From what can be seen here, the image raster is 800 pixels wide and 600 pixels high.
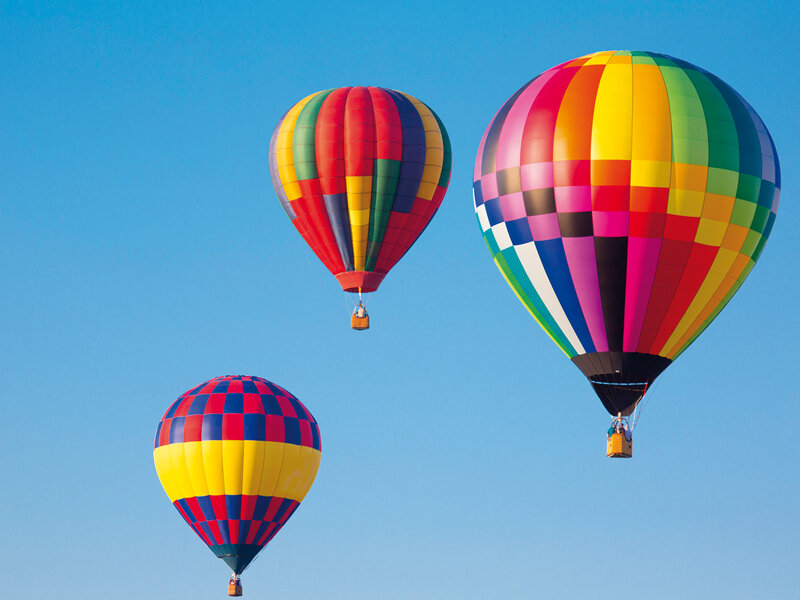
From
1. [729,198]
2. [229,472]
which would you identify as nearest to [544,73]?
[729,198]

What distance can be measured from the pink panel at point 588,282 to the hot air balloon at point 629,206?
0.02 meters

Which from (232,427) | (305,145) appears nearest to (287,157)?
(305,145)

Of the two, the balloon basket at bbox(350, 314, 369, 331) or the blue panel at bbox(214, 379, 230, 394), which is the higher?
the balloon basket at bbox(350, 314, 369, 331)

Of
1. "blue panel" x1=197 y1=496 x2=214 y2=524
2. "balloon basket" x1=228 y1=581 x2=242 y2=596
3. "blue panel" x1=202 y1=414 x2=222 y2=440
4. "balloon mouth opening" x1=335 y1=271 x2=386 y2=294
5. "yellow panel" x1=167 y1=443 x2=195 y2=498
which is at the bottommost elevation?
"balloon basket" x1=228 y1=581 x2=242 y2=596

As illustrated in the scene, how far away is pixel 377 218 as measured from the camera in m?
40.7

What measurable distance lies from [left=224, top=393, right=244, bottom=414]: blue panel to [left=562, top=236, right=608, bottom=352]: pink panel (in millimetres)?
13106

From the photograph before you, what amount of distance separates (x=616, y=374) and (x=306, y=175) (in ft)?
35.9

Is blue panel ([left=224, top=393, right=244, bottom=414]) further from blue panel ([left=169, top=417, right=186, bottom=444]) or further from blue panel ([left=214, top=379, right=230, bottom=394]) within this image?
blue panel ([left=169, top=417, right=186, bottom=444])

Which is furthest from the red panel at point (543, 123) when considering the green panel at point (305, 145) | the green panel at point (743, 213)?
the green panel at point (305, 145)

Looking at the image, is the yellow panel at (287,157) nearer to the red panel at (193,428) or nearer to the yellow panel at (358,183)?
the yellow panel at (358,183)

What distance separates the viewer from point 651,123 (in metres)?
31.5

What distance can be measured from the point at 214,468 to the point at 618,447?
43.9 feet

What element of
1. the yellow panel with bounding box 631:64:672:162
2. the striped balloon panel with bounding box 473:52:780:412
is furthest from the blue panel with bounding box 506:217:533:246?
the yellow panel with bounding box 631:64:672:162

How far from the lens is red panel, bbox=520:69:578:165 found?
31.8m
